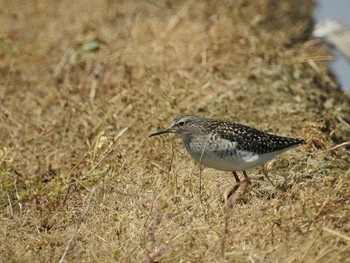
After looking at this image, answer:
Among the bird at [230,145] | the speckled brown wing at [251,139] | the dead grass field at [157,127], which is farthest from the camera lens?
the speckled brown wing at [251,139]

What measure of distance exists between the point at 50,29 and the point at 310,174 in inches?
226

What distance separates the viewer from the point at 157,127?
9.15 meters

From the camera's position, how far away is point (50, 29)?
12.4 meters

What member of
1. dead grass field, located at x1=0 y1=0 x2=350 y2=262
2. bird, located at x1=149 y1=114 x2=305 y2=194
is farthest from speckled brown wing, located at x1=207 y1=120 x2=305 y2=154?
dead grass field, located at x1=0 y1=0 x2=350 y2=262

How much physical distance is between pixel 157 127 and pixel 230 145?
197 cm

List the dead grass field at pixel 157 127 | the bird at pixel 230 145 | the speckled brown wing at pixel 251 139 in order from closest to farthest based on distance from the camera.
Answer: the dead grass field at pixel 157 127, the bird at pixel 230 145, the speckled brown wing at pixel 251 139

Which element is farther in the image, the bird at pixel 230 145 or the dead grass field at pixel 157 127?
the bird at pixel 230 145

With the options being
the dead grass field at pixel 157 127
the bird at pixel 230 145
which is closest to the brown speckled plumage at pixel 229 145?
the bird at pixel 230 145

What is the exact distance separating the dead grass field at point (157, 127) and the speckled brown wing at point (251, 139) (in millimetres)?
293

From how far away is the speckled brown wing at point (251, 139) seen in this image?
731 cm

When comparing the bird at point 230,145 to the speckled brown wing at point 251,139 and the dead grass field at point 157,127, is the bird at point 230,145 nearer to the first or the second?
the speckled brown wing at point 251,139

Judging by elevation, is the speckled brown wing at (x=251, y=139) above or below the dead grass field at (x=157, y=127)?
above

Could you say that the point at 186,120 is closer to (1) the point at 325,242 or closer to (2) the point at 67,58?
(1) the point at 325,242

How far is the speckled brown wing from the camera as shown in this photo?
288 inches
